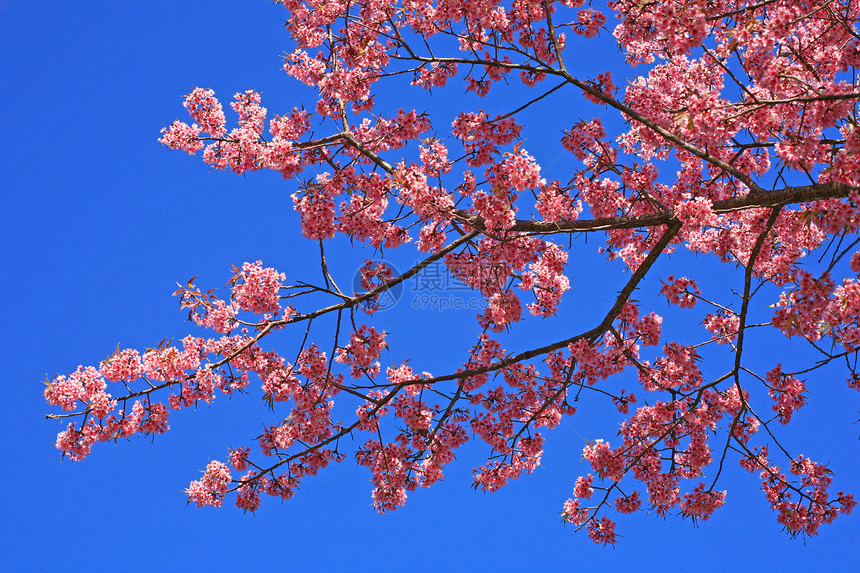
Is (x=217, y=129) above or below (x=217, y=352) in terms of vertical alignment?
above

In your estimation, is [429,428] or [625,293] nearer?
[625,293]

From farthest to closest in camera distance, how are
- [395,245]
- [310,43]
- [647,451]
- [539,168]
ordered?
[647,451], [310,43], [395,245], [539,168]

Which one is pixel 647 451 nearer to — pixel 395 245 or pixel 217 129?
pixel 395 245

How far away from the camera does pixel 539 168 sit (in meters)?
6.72

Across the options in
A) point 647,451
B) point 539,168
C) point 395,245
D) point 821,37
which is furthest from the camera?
point 647,451

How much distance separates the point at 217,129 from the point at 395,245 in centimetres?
283

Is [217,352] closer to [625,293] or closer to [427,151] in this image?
[427,151]

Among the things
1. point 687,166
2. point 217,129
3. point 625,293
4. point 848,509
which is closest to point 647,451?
point 625,293

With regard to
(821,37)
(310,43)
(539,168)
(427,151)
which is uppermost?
(310,43)

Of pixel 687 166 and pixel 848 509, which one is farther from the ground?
pixel 687 166

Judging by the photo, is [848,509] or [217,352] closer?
[217,352]

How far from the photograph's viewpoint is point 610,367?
867cm

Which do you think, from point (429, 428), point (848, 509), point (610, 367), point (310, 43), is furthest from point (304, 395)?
point (848, 509)

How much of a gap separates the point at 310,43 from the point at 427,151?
263 cm
